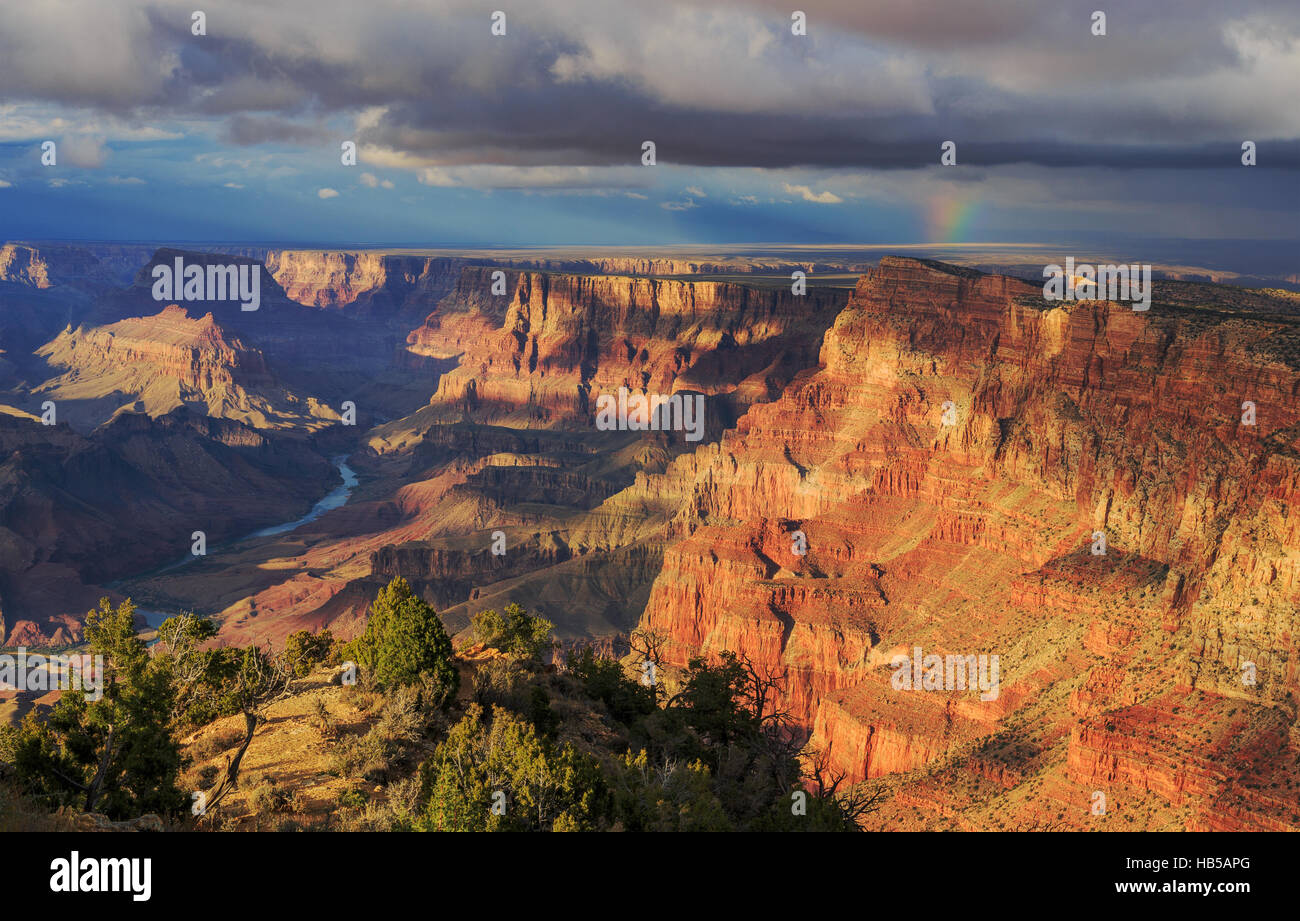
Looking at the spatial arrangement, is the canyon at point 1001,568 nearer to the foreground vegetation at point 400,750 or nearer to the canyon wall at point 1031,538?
the canyon wall at point 1031,538

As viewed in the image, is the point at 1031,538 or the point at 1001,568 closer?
the point at 1031,538

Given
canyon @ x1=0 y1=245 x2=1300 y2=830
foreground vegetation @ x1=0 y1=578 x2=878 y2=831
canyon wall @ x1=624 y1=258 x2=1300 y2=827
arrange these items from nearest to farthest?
1. foreground vegetation @ x1=0 y1=578 x2=878 y2=831
2. canyon @ x1=0 y1=245 x2=1300 y2=830
3. canyon wall @ x1=624 y1=258 x2=1300 y2=827

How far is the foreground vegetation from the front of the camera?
2666cm

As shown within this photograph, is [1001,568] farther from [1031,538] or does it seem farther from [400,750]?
[400,750]

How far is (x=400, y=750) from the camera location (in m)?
32.5

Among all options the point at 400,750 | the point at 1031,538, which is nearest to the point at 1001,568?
the point at 1031,538

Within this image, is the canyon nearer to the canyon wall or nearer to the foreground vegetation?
the canyon wall

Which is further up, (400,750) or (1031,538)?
(400,750)

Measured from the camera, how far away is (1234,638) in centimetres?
5481

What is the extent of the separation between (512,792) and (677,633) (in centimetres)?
8715

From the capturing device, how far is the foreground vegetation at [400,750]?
26656 millimetres

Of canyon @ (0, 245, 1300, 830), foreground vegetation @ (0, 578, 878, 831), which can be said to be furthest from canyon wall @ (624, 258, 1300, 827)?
foreground vegetation @ (0, 578, 878, 831)

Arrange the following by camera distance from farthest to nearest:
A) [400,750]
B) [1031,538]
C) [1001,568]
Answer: [1001,568] < [1031,538] < [400,750]

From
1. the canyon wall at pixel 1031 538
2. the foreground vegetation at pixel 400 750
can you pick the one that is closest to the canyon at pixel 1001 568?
the canyon wall at pixel 1031 538
